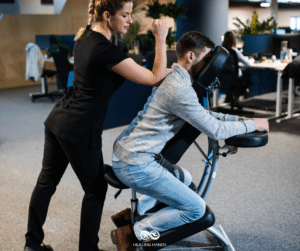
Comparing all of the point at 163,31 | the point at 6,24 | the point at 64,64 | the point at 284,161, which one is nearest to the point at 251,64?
the point at 284,161

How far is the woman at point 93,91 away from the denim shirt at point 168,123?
79 millimetres

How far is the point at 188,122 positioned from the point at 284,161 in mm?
2054

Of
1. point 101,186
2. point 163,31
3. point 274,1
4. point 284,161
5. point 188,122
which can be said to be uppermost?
point 274,1

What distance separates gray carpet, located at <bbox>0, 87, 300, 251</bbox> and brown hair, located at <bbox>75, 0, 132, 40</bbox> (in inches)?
46.8

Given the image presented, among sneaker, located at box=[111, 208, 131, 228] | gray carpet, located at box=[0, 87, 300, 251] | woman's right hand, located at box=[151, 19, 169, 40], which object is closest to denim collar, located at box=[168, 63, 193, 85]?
woman's right hand, located at box=[151, 19, 169, 40]

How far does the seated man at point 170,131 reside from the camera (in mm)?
1531

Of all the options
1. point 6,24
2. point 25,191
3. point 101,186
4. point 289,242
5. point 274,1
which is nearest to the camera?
point 101,186

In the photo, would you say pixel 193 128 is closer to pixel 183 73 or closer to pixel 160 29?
pixel 183 73

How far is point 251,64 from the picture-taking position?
4938 mm

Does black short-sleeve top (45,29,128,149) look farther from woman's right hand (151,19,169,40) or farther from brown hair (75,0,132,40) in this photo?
woman's right hand (151,19,169,40)

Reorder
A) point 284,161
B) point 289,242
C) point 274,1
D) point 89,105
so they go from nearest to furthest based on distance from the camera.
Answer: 1. point 89,105
2. point 289,242
3. point 284,161
4. point 274,1

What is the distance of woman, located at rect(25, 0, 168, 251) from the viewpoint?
1493mm

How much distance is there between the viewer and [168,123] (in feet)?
5.22

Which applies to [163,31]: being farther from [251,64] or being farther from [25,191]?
[251,64]
